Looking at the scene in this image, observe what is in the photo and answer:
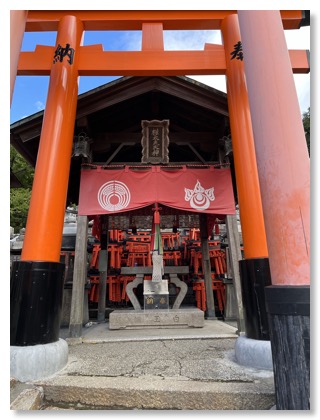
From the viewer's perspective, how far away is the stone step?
2666mm

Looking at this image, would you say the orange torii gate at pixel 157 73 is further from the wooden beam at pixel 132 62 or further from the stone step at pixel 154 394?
the stone step at pixel 154 394

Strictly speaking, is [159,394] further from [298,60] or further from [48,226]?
[298,60]

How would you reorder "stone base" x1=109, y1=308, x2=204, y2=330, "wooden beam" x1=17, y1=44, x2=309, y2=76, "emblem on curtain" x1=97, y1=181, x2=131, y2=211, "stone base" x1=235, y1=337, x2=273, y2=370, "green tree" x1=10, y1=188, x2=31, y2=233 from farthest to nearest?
"green tree" x1=10, y1=188, x2=31, y2=233, "stone base" x1=109, y1=308, x2=204, y2=330, "emblem on curtain" x1=97, y1=181, x2=131, y2=211, "wooden beam" x1=17, y1=44, x2=309, y2=76, "stone base" x1=235, y1=337, x2=273, y2=370

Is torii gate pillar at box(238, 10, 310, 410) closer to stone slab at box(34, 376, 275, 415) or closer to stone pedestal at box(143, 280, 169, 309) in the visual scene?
stone slab at box(34, 376, 275, 415)

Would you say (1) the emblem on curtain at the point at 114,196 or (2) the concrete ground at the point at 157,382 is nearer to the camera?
(2) the concrete ground at the point at 157,382

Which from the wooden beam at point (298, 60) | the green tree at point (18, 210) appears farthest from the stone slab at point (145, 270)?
the green tree at point (18, 210)

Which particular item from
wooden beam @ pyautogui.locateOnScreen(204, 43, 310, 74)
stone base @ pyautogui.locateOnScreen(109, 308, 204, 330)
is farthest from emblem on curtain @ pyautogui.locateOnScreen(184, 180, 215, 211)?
wooden beam @ pyautogui.locateOnScreen(204, 43, 310, 74)

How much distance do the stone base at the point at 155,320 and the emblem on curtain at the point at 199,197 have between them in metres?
2.74

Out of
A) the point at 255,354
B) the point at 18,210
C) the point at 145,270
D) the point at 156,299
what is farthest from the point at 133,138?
the point at 18,210

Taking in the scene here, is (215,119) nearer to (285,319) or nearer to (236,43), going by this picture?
(236,43)

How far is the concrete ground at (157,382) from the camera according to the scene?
2682 millimetres

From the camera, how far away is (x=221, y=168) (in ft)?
22.1

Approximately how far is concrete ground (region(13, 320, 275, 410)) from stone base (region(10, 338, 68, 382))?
0.12 meters

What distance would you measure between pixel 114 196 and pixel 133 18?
365cm
